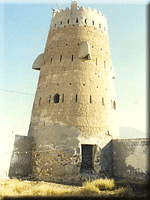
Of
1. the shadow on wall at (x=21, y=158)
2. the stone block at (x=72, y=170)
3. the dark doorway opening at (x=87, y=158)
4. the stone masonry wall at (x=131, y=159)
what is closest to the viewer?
the stone masonry wall at (x=131, y=159)

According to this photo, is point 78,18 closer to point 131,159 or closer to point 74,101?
point 74,101

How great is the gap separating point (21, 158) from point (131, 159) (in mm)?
7888

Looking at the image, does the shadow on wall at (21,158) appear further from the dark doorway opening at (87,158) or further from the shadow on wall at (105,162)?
the shadow on wall at (105,162)

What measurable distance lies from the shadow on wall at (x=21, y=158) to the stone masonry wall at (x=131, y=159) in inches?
256

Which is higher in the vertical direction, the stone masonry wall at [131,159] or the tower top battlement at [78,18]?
the tower top battlement at [78,18]

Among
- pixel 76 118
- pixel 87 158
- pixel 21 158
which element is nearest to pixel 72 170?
pixel 87 158

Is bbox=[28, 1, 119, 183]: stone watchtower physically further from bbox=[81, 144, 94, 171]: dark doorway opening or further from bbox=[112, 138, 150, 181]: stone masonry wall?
bbox=[112, 138, 150, 181]: stone masonry wall

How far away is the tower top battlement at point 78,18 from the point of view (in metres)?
17.2

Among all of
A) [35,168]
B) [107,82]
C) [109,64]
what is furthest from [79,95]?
[35,168]

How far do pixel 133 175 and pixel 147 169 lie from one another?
1.06 metres

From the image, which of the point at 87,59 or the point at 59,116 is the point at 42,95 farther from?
the point at 87,59

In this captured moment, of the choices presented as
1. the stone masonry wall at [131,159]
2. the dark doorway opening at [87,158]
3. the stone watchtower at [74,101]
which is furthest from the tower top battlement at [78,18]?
the dark doorway opening at [87,158]

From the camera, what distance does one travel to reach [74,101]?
14555mm

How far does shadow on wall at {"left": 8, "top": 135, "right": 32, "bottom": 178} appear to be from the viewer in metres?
13.3
